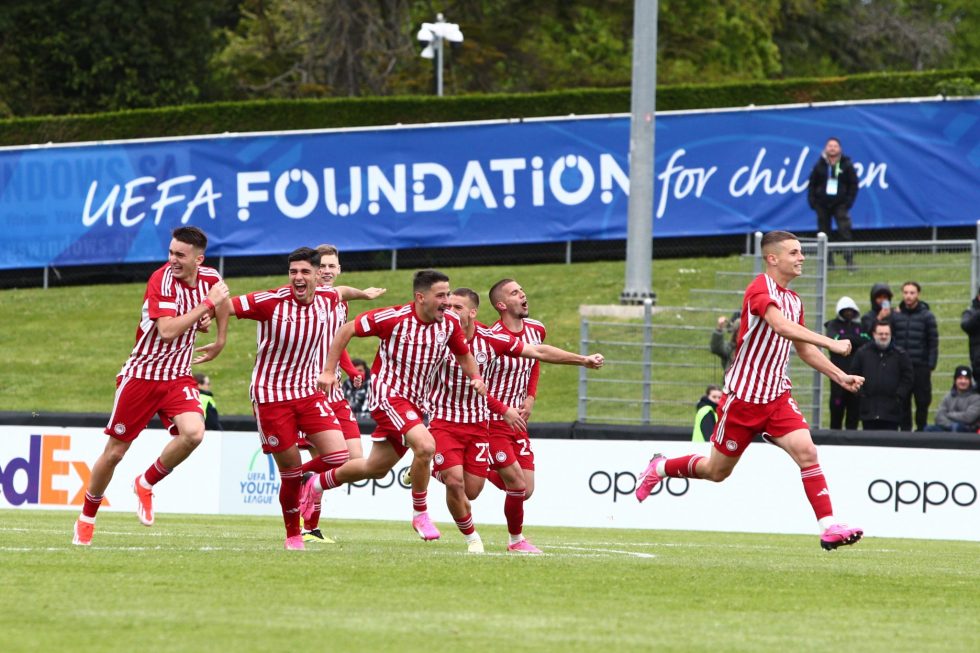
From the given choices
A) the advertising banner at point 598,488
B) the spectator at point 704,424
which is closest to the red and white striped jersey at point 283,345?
the advertising banner at point 598,488

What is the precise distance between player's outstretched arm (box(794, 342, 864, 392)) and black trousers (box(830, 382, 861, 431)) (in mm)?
9609

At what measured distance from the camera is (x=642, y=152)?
2567 cm

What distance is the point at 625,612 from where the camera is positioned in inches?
331

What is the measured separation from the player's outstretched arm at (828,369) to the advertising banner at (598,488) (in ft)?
25.2

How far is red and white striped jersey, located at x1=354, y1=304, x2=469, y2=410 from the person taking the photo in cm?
1218

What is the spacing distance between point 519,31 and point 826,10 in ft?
38.3

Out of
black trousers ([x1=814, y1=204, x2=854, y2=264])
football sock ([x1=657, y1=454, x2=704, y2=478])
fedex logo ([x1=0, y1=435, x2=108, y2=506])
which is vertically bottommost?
fedex logo ([x1=0, y1=435, x2=108, y2=506])

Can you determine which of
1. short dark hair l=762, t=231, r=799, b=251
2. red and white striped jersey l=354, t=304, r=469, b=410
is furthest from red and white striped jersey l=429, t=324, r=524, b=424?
short dark hair l=762, t=231, r=799, b=251

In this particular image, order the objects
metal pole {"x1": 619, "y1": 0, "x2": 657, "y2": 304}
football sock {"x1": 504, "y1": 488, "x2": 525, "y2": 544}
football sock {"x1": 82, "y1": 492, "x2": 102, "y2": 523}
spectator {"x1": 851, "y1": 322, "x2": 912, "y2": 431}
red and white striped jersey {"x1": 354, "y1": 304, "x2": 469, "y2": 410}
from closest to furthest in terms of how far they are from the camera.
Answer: football sock {"x1": 82, "y1": 492, "x2": 102, "y2": 523} < red and white striped jersey {"x1": 354, "y1": 304, "x2": 469, "y2": 410} < football sock {"x1": 504, "y1": 488, "x2": 525, "y2": 544} < spectator {"x1": 851, "y1": 322, "x2": 912, "y2": 431} < metal pole {"x1": 619, "y1": 0, "x2": 657, "y2": 304}

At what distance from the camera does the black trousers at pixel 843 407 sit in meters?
21.1

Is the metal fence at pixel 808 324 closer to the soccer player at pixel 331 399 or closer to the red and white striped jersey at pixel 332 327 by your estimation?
the soccer player at pixel 331 399

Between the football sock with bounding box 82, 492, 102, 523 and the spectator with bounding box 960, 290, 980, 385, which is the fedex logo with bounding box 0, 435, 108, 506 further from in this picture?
the spectator with bounding box 960, 290, 980, 385

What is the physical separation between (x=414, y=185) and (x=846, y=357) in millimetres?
10264

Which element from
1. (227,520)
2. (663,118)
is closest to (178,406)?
(227,520)
